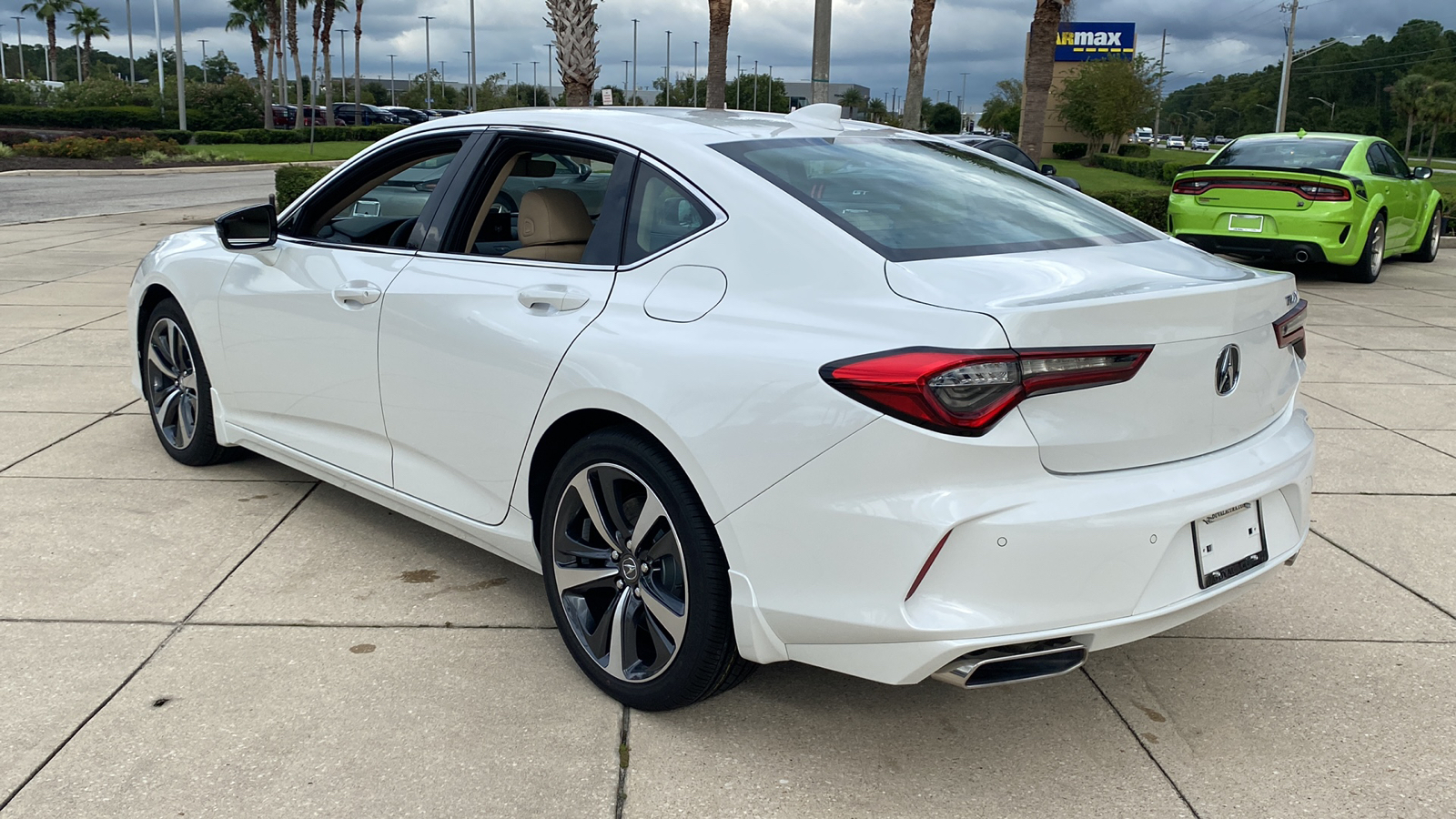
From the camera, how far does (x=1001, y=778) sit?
2893mm

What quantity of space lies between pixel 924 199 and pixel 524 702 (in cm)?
175

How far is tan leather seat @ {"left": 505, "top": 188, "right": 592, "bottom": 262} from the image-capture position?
3.54m

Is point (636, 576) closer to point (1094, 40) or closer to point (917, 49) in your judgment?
point (917, 49)

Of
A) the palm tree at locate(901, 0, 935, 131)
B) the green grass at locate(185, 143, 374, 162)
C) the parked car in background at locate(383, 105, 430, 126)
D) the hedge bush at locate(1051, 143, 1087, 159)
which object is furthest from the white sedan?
the hedge bush at locate(1051, 143, 1087, 159)

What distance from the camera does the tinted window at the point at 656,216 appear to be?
3062 millimetres

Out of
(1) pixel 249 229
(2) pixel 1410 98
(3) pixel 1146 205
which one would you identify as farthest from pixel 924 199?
(2) pixel 1410 98

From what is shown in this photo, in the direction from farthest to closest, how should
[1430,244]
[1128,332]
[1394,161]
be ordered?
1. [1430,244]
2. [1394,161]
3. [1128,332]

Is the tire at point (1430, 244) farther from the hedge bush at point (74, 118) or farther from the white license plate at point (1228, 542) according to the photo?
the hedge bush at point (74, 118)

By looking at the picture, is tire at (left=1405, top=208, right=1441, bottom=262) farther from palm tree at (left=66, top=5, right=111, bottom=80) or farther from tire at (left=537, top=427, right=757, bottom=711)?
palm tree at (left=66, top=5, right=111, bottom=80)

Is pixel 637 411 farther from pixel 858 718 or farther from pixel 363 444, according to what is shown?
pixel 363 444

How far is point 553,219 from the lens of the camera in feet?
11.9

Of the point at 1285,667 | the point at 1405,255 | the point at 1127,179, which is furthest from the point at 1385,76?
the point at 1285,667

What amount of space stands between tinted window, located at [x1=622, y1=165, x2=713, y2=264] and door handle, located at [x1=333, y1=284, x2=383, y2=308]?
1035mm

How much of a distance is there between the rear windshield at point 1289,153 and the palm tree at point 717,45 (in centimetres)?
1773
